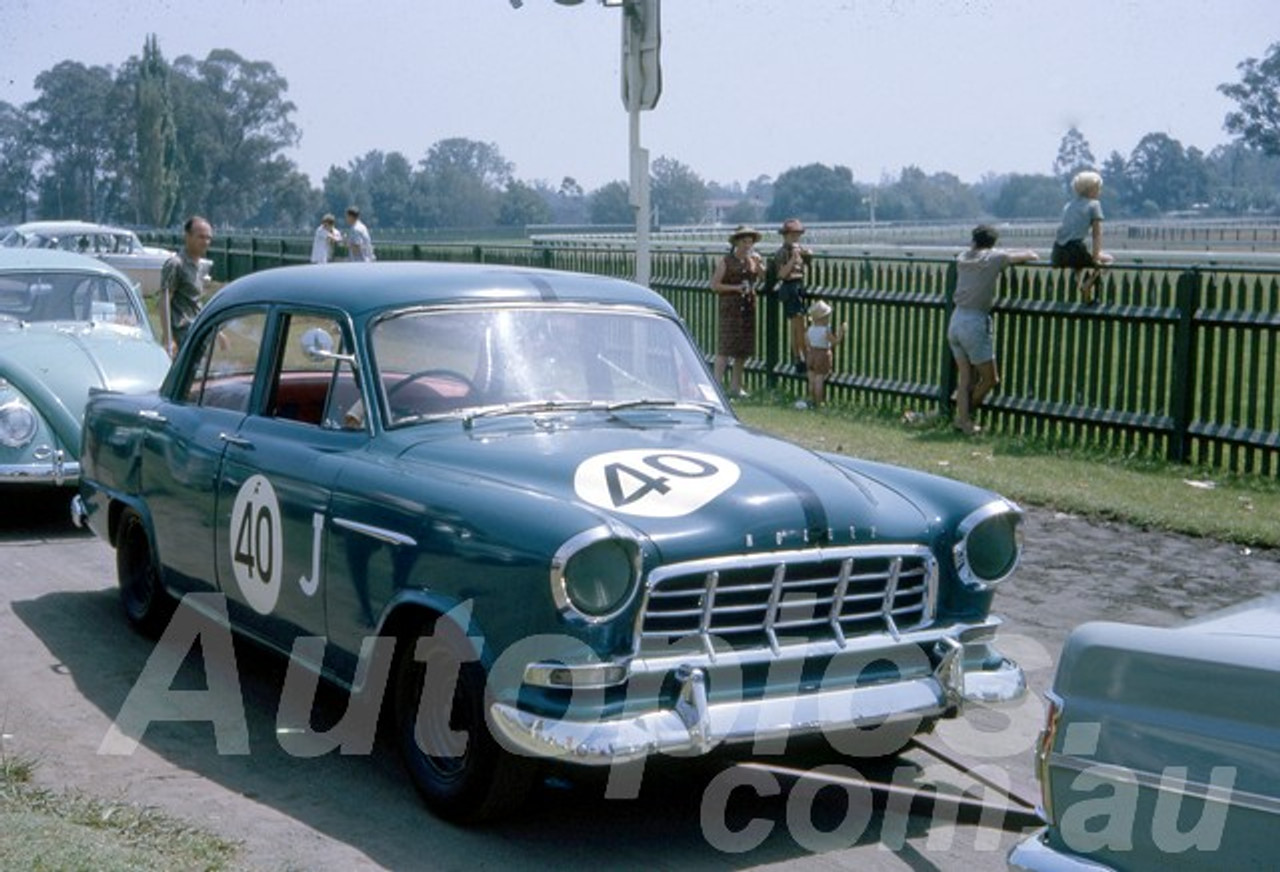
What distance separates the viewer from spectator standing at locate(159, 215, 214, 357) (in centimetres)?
1289

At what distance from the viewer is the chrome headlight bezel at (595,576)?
489 centimetres

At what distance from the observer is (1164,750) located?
11.0 feet

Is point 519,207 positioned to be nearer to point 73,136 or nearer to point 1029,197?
point 73,136

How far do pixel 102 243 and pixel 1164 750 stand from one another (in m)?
36.8

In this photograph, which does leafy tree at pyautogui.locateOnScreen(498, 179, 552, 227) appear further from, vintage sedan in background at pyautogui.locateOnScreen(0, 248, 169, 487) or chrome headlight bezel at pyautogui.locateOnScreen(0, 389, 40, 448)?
chrome headlight bezel at pyautogui.locateOnScreen(0, 389, 40, 448)

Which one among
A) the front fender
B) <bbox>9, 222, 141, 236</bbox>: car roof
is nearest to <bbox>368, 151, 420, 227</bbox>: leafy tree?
<bbox>9, 222, 141, 236</bbox>: car roof

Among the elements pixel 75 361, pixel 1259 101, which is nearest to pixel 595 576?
pixel 75 361

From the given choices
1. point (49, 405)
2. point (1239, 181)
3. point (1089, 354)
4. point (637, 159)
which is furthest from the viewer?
point (1239, 181)

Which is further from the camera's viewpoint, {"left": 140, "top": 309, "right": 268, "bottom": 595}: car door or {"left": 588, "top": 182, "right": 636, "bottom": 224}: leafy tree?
{"left": 588, "top": 182, "right": 636, "bottom": 224}: leafy tree

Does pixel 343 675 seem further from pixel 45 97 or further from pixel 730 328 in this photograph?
A: pixel 45 97

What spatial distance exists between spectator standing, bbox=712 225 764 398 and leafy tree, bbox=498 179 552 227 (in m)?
53.2

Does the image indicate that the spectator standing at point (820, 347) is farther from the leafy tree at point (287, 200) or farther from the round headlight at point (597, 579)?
the leafy tree at point (287, 200)

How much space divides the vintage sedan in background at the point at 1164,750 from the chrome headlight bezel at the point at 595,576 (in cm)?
153

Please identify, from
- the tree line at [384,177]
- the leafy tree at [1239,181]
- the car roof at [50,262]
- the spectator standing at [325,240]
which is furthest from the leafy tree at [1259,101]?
the car roof at [50,262]
